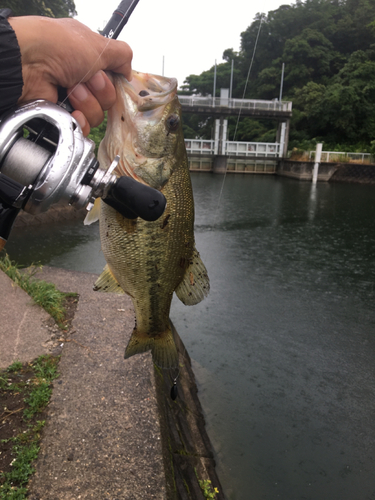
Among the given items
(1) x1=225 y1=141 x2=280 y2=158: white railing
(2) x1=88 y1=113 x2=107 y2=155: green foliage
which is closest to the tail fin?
(2) x1=88 y1=113 x2=107 y2=155: green foliage

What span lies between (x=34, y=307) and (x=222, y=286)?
4.64m

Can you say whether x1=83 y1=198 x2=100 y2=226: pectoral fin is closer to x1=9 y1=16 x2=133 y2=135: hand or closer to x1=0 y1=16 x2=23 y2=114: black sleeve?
x1=9 y1=16 x2=133 y2=135: hand

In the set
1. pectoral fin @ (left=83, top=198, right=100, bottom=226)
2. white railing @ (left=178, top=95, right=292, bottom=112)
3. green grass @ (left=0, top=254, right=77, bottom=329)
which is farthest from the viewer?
white railing @ (left=178, top=95, right=292, bottom=112)

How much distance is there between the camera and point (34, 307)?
401cm

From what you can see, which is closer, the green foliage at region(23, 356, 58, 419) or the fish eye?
the fish eye

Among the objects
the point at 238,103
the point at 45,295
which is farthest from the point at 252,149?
the point at 45,295

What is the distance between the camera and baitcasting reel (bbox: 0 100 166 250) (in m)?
1.11

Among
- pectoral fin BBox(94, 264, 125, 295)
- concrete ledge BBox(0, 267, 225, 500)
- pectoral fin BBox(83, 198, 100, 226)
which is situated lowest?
concrete ledge BBox(0, 267, 225, 500)

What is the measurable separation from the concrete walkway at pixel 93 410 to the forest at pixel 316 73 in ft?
109

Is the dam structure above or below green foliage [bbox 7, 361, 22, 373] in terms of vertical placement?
above

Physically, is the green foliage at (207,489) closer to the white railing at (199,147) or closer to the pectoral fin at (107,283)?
the pectoral fin at (107,283)

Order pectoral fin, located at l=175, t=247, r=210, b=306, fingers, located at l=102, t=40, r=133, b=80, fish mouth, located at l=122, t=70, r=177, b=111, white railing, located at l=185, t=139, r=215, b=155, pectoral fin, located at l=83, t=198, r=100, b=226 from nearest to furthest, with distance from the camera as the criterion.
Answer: fingers, located at l=102, t=40, r=133, b=80, fish mouth, located at l=122, t=70, r=177, b=111, pectoral fin, located at l=83, t=198, r=100, b=226, pectoral fin, located at l=175, t=247, r=210, b=306, white railing, located at l=185, t=139, r=215, b=155

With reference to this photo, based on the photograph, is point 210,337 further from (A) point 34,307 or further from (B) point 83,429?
(B) point 83,429

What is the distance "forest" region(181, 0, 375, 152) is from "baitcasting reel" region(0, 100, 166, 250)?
115 ft
